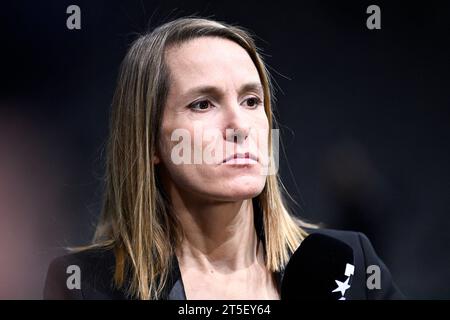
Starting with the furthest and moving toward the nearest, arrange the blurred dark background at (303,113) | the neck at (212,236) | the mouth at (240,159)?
the blurred dark background at (303,113), the neck at (212,236), the mouth at (240,159)

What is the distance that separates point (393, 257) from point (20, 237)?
0.87m

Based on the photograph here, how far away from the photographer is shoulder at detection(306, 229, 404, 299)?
4.56 ft

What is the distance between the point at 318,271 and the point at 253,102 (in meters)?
0.38

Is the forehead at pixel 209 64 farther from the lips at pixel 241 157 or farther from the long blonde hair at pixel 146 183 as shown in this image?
the lips at pixel 241 157

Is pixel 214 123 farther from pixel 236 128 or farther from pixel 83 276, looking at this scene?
pixel 83 276

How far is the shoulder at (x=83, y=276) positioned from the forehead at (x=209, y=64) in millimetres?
402

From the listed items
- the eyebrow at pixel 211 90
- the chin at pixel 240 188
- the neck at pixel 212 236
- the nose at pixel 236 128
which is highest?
the eyebrow at pixel 211 90

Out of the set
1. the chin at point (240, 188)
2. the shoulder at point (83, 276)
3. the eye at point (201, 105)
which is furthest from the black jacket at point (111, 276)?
the eye at point (201, 105)

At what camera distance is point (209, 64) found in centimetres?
129

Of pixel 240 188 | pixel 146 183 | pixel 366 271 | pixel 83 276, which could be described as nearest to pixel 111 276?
pixel 83 276

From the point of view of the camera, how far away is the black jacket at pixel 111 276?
4.26ft

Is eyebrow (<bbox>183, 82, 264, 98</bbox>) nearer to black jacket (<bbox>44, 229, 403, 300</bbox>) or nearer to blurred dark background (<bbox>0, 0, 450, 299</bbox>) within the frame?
blurred dark background (<bbox>0, 0, 450, 299</bbox>)
